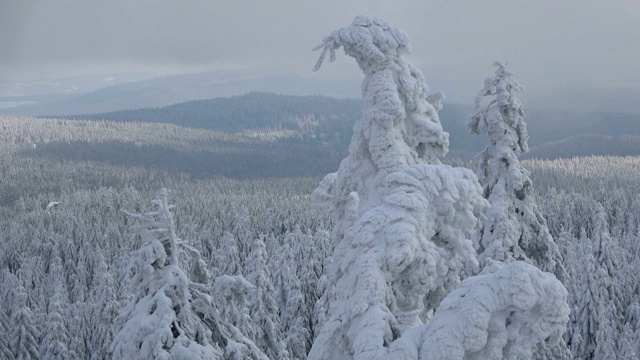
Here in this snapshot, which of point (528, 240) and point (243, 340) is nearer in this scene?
point (243, 340)

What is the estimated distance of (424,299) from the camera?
1061 cm

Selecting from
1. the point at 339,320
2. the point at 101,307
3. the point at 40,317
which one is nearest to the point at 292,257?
the point at 101,307

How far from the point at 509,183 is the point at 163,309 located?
10.6 m

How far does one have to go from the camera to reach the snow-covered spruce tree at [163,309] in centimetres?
1109

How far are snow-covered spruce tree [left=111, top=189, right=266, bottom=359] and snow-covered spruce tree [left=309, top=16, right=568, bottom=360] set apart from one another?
97.4 inches

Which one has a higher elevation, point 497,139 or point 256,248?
point 497,139

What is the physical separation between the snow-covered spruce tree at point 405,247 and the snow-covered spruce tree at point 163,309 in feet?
8.12

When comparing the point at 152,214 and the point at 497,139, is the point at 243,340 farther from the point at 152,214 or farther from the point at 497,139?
the point at 497,139

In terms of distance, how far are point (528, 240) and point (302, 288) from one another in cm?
2494

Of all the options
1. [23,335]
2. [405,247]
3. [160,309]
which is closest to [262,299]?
[23,335]

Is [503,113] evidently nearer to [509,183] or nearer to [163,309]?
[509,183]

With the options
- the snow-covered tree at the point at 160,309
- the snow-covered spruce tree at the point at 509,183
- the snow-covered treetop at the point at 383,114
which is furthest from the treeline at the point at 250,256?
the snow-covered spruce tree at the point at 509,183

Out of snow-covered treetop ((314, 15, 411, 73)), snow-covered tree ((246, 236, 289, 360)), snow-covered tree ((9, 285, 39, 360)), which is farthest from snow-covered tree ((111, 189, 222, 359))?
snow-covered tree ((9, 285, 39, 360))

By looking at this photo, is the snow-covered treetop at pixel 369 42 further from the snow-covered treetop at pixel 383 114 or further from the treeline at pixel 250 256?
the treeline at pixel 250 256
